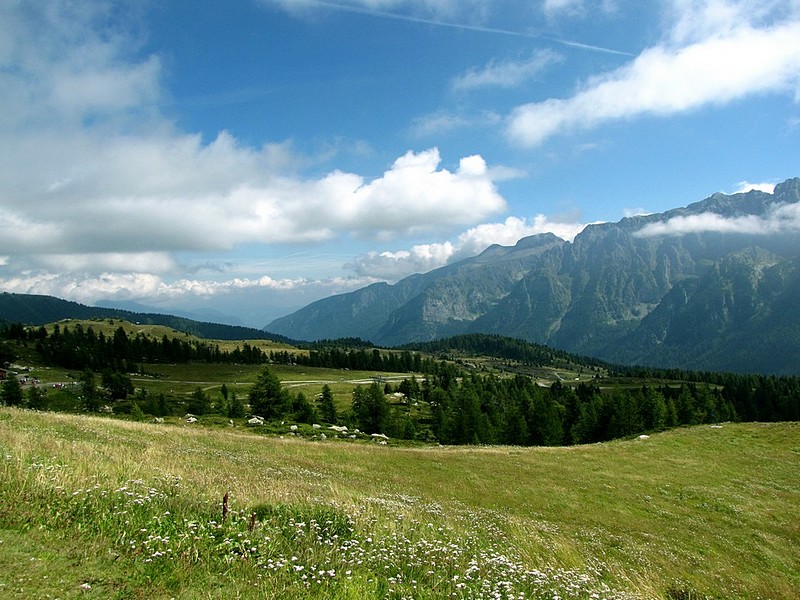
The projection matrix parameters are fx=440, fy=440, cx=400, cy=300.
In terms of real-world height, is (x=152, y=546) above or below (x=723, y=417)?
above

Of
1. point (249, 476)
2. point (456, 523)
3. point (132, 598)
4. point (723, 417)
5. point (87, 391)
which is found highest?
point (132, 598)

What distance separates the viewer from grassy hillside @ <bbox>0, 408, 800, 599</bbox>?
838cm

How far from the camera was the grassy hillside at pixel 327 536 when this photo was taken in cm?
838

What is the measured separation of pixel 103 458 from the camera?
15.2 meters

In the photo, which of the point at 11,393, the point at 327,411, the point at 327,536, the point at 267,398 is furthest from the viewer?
the point at 327,411

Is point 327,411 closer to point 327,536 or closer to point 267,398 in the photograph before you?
point 267,398

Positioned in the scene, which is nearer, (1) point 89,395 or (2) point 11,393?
(2) point 11,393

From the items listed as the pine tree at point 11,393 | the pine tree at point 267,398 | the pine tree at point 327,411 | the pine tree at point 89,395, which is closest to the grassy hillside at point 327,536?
the pine tree at point 267,398

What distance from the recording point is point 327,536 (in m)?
11.4

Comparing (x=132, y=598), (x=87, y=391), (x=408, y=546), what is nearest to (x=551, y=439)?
(x=408, y=546)

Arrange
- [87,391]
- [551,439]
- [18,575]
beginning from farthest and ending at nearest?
[87,391] < [551,439] < [18,575]

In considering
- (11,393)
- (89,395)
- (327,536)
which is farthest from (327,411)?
(327,536)

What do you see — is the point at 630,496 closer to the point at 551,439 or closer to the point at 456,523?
the point at 456,523

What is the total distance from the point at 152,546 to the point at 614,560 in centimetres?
1655
